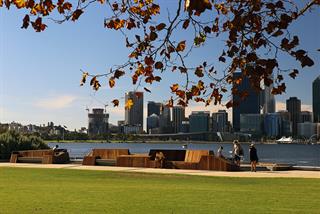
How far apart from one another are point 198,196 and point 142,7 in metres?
7.60

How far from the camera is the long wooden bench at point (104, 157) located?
28734 millimetres

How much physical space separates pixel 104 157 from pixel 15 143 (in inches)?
396

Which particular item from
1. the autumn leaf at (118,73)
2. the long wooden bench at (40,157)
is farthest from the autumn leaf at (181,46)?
the long wooden bench at (40,157)

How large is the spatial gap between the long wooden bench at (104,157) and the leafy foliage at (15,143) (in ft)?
27.4

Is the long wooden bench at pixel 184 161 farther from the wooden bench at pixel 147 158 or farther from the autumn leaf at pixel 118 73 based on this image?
the autumn leaf at pixel 118 73

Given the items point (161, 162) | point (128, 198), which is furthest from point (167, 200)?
point (161, 162)

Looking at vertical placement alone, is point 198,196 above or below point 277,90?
below

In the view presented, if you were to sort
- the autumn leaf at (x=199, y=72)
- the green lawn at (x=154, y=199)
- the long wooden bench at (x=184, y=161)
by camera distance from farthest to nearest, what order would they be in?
the long wooden bench at (x=184, y=161) < the green lawn at (x=154, y=199) < the autumn leaf at (x=199, y=72)

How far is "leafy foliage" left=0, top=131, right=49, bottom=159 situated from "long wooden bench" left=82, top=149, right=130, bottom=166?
834cm

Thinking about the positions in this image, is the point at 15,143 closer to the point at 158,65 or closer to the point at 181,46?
the point at 181,46

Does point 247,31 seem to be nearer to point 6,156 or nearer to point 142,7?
point 142,7

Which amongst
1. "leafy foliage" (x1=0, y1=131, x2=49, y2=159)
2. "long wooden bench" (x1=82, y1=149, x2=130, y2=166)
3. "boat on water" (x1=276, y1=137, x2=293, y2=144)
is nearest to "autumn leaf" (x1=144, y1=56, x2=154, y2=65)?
"long wooden bench" (x1=82, y1=149, x2=130, y2=166)

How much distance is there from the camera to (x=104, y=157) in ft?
99.2

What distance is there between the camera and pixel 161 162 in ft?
85.5
